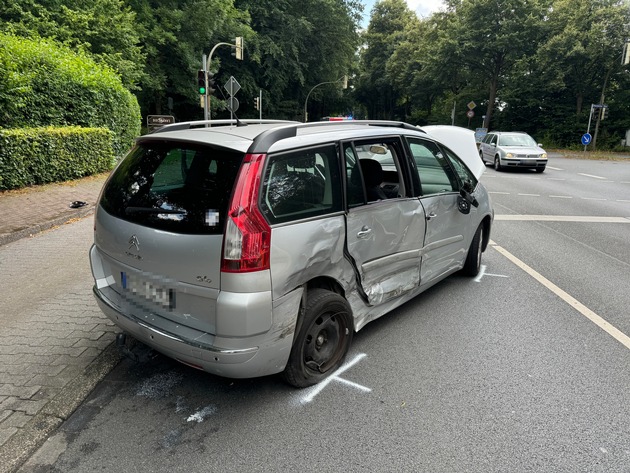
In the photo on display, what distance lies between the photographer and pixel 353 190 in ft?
10.9

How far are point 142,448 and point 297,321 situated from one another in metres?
1.10

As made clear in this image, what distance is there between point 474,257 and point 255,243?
11.3 ft

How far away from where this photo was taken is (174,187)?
2994 millimetres

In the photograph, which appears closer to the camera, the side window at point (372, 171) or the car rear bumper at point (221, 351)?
the car rear bumper at point (221, 351)

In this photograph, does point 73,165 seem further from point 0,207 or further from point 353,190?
point 353,190

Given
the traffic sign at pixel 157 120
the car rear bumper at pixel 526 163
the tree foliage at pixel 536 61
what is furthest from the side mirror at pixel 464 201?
the tree foliage at pixel 536 61

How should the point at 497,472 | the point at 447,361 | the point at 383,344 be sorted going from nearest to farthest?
the point at 497,472
the point at 447,361
the point at 383,344

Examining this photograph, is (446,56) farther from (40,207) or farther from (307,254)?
(307,254)

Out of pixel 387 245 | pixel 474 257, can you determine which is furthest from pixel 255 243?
pixel 474 257

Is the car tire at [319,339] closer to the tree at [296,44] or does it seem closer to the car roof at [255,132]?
the car roof at [255,132]

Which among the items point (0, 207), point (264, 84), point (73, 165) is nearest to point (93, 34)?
point (73, 165)

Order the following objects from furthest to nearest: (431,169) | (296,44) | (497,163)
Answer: (296,44) < (497,163) < (431,169)

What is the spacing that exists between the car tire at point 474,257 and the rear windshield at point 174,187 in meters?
3.39

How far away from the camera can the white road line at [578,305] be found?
4.04 meters
